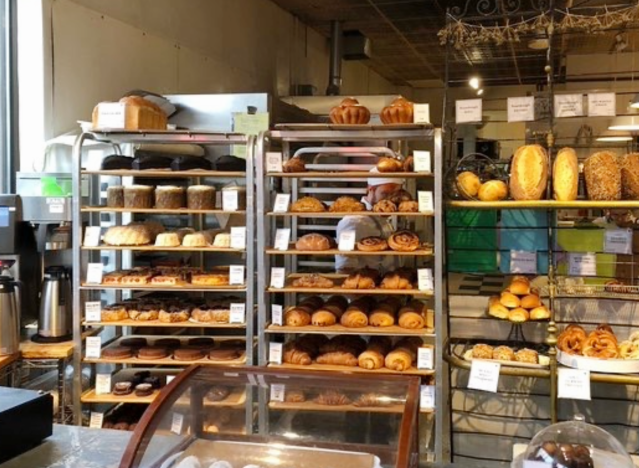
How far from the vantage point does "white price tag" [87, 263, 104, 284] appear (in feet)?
9.71

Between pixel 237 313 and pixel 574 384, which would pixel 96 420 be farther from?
pixel 574 384

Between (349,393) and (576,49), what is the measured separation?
7.45 meters

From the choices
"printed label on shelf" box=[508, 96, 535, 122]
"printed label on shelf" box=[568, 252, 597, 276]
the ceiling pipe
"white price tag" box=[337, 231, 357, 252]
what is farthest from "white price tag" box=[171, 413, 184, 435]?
the ceiling pipe

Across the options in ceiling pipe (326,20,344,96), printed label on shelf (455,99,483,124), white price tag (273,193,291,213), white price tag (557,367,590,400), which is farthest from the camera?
ceiling pipe (326,20,344,96)

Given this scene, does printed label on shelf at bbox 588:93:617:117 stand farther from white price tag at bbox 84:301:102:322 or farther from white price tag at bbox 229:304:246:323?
white price tag at bbox 84:301:102:322

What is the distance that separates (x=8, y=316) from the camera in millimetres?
2592

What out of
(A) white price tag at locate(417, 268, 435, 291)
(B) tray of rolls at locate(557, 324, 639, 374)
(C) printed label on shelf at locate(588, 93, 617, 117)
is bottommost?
(B) tray of rolls at locate(557, 324, 639, 374)

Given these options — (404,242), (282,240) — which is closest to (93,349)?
(282,240)

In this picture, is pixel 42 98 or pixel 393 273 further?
pixel 42 98

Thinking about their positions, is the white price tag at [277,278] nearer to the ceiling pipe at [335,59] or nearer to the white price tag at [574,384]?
the white price tag at [574,384]

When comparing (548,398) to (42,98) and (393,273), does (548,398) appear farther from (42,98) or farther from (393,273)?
(42,98)

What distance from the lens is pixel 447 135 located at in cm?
317

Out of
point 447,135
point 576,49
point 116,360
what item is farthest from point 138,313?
point 576,49

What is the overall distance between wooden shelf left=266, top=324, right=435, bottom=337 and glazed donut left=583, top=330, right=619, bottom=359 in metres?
0.64
